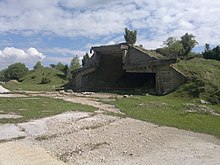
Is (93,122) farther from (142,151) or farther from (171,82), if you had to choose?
(171,82)

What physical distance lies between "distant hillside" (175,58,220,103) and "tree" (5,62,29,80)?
88142mm

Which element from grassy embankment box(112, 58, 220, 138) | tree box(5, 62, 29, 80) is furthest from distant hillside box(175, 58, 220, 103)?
tree box(5, 62, 29, 80)

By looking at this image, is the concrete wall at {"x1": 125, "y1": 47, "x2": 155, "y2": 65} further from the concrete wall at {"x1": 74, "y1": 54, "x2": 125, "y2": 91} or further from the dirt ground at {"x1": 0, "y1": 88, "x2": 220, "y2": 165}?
the dirt ground at {"x1": 0, "y1": 88, "x2": 220, "y2": 165}

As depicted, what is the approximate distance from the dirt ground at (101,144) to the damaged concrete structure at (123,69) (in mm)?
22514

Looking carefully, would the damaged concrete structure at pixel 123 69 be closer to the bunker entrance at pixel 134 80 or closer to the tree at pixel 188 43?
the bunker entrance at pixel 134 80

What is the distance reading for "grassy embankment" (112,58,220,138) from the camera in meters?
19.1

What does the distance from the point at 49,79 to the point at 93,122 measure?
7849cm

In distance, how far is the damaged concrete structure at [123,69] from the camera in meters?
40.2

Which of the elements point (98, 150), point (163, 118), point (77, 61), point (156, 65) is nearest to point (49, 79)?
point (77, 61)

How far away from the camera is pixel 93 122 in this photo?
18.0 m

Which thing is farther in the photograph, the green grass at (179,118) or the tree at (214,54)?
the tree at (214,54)

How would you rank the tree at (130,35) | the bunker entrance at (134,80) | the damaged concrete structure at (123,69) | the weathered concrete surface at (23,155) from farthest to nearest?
1. the tree at (130,35)
2. the bunker entrance at (134,80)
3. the damaged concrete structure at (123,69)
4. the weathered concrete surface at (23,155)

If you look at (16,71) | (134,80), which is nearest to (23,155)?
(134,80)

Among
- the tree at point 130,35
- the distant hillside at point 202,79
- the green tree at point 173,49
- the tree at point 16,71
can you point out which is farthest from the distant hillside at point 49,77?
the distant hillside at point 202,79
